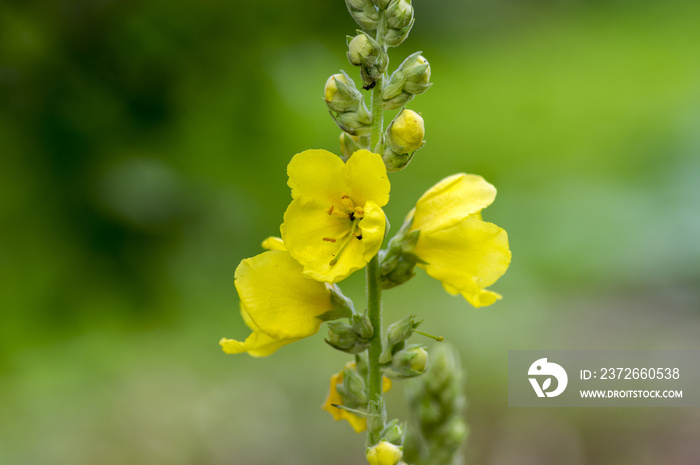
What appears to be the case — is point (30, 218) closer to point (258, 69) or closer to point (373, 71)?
point (258, 69)

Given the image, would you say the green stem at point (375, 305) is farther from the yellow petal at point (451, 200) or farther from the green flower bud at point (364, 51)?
the yellow petal at point (451, 200)

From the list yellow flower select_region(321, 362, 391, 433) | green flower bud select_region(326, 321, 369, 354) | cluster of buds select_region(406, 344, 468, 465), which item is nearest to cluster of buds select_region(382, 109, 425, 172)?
green flower bud select_region(326, 321, 369, 354)

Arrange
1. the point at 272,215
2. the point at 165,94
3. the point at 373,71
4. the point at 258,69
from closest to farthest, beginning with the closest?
the point at 373,71, the point at 165,94, the point at 258,69, the point at 272,215

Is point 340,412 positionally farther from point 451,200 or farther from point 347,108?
point 347,108

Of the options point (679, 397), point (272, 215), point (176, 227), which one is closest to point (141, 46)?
point (176, 227)

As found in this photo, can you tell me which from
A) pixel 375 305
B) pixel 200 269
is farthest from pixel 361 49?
pixel 200 269

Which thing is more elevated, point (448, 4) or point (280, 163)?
point (448, 4)

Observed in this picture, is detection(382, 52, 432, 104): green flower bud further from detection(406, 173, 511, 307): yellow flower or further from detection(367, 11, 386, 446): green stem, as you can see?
detection(406, 173, 511, 307): yellow flower
